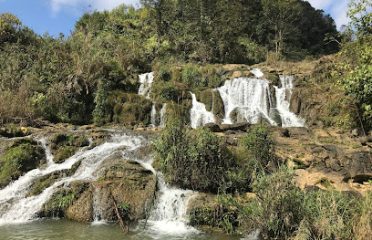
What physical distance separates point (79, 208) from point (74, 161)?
11.2 ft

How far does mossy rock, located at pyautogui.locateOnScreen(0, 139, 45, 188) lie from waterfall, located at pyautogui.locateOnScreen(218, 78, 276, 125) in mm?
12304

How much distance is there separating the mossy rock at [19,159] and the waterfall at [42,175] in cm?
30

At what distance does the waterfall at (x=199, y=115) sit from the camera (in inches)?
1003

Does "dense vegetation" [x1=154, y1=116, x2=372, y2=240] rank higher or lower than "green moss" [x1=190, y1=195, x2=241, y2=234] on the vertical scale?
higher

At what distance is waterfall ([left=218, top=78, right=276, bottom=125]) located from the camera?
26.0 meters

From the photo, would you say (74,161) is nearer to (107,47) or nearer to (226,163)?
Result: (226,163)

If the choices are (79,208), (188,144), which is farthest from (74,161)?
(188,144)

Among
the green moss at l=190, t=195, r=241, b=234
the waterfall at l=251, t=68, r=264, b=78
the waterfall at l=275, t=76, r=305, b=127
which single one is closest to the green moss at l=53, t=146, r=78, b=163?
the green moss at l=190, t=195, r=241, b=234

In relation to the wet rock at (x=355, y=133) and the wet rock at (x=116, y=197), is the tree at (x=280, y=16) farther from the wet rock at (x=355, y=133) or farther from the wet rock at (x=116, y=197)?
the wet rock at (x=116, y=197)

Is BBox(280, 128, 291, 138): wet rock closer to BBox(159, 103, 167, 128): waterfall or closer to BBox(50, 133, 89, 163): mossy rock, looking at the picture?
BBox(159, 103, 167, 128): waterfall

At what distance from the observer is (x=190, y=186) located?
13.6 m

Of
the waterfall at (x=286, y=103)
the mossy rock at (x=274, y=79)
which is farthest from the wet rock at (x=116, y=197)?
the mossy rock at (x=274, y=79)

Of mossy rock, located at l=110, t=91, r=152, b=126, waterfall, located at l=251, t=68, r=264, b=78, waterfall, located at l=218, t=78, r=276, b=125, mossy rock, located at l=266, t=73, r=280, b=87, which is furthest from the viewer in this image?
waterfall, located at l=251, t=68, r=264, b=78

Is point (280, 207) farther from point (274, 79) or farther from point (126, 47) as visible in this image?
point (126, 47)
